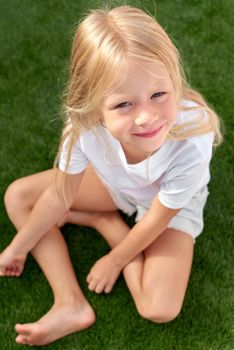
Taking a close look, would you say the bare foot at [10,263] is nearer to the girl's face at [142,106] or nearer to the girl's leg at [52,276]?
the girl's leg at [52,276]

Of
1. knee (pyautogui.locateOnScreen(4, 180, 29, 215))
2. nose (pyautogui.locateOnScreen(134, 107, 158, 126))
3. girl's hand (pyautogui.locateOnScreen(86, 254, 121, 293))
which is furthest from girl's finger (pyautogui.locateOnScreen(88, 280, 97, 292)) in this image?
nose (pyautogui.locateOnScreen(134, 107, 158, 126))

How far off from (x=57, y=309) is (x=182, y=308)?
0.38 meters

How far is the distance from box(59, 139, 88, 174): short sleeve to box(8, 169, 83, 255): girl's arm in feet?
0.16

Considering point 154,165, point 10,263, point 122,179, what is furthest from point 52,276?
point 154,165

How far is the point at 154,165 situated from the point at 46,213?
1.43 feet

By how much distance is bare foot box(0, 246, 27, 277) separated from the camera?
1.76m

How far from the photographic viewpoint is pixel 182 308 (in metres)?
1.70

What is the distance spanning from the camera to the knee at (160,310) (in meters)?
1.58

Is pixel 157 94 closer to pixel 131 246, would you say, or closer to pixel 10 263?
pixel 131 246

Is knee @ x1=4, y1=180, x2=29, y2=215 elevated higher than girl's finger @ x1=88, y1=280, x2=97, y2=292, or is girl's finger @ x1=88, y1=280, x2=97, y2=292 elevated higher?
knee @ x1=4, y1=180, x2=29, y2=215

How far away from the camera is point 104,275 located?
1.72 metres

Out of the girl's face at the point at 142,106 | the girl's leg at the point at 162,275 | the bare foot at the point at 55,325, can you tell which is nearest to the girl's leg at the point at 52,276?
the bare foot at the point at 55,325

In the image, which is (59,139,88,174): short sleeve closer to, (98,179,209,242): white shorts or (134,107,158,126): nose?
(98,179,209,242): white shorts

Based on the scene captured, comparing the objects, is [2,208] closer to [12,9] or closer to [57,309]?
[57,309]
